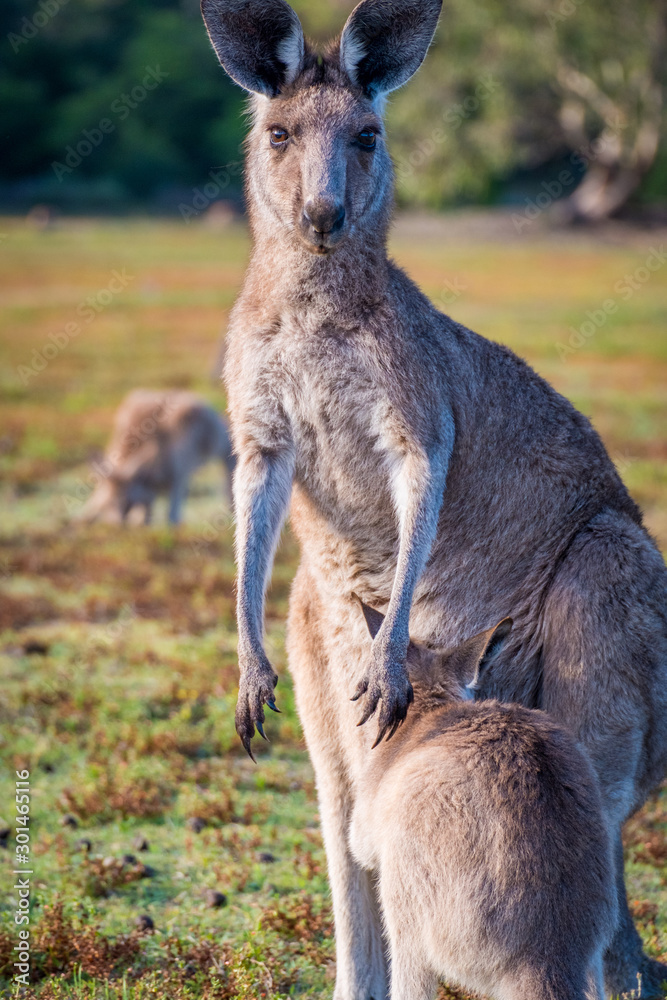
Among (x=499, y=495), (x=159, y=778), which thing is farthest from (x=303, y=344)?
(x=159, y=778)

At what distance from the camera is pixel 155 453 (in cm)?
A: 820

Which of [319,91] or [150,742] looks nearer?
[319,91]

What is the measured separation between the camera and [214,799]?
3.91 meters

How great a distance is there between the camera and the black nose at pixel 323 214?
256cm

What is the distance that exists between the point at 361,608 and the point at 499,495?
0.47 m

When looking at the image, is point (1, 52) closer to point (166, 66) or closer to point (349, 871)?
point (166, 66)
